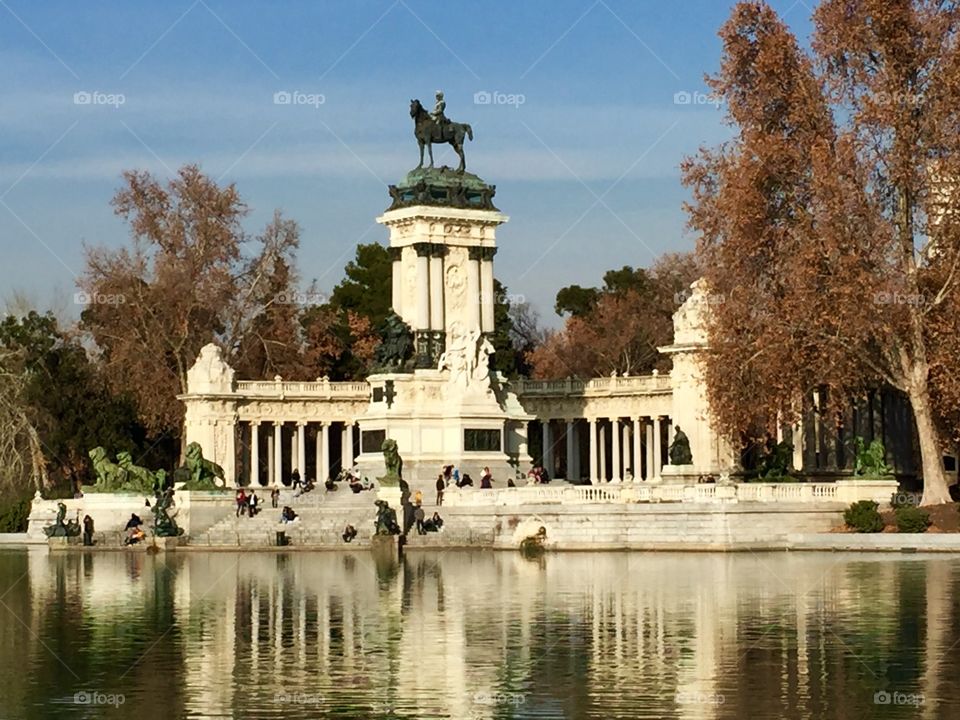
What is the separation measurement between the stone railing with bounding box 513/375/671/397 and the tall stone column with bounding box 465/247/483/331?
→ 31.5ft

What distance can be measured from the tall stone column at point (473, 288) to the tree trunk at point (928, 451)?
67.5 feet

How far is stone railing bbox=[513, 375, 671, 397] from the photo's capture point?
80000 mm

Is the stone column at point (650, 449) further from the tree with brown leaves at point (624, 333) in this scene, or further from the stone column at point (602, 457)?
the tree with brown leaves at point (624, 333)

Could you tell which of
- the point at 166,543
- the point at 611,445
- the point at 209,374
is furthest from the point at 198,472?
the point at 611,445

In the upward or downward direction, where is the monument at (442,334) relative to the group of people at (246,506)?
upward

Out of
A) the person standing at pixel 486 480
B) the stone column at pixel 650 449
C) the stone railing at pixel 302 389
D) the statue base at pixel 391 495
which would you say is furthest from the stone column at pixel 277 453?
the statue base at pixel 391 495

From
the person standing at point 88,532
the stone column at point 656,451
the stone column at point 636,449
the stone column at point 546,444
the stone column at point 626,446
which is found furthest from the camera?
the stone column at point 546,444

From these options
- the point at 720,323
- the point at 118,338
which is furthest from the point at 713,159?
the point at 118,338

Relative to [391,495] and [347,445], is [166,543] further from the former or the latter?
[347,445]

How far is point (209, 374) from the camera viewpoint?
3191 inches

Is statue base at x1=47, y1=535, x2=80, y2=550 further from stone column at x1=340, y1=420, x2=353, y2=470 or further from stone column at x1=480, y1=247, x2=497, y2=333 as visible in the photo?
stone column at x1=340, y1=420, x2=353, y2=470

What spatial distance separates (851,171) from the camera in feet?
181

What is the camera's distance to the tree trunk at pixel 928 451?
181ft

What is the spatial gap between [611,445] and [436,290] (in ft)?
62.0
